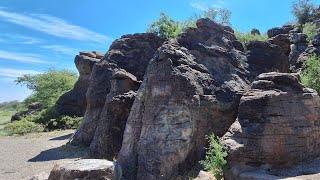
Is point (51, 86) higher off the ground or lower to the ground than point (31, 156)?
higher

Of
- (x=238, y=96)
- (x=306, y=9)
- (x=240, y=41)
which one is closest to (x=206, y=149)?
(x=238, y=96)

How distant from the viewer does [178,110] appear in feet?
37.4

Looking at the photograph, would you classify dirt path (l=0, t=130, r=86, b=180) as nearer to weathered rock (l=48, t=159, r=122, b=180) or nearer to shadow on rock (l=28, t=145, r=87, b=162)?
shadow on rock (l=28, t=145, r=87, b=162)

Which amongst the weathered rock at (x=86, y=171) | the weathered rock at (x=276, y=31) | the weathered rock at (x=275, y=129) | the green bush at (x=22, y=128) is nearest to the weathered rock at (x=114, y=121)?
the weathered rock at (x=86, y=171)

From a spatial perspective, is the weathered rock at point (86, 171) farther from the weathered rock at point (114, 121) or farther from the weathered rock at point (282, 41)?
the weathered rock at point (282, 41)

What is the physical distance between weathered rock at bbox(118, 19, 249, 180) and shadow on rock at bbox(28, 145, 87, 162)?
6480 millimetres

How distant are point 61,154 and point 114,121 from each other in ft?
16.7

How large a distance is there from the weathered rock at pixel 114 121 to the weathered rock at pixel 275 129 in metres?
6.42

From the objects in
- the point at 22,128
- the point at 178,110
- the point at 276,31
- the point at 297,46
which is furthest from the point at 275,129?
the point at 22,128

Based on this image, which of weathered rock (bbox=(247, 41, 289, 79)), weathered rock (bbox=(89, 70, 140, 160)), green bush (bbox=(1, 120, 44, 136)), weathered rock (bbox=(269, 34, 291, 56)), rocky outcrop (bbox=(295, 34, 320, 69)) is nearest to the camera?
weathered rock (bbox=(247, 41, 289, 79))

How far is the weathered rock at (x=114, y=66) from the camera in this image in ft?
63.4

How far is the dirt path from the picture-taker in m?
15.4

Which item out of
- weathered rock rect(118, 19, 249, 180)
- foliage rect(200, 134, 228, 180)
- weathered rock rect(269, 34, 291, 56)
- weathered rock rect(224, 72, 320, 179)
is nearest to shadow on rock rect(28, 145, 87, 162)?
weathered rock rect(118, 19, 249, 180)

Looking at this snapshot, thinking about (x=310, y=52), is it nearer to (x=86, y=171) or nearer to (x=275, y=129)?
(x=275, y=129)
